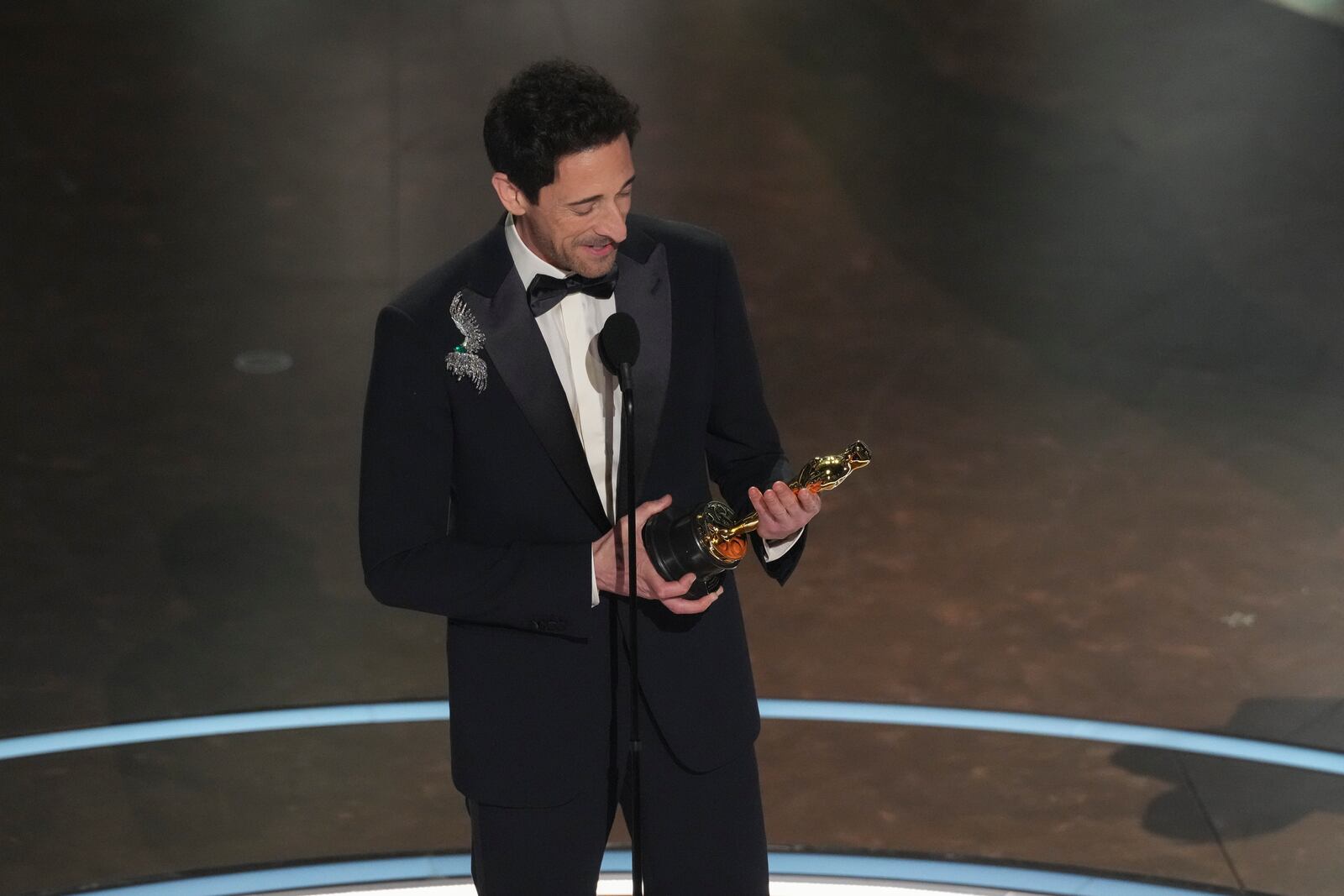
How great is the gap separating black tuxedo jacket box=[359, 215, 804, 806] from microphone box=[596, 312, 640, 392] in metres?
0.29

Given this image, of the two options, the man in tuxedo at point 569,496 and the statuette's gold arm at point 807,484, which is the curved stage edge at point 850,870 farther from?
the statuette's gold arm at point 807,484

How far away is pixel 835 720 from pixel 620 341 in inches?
91.2

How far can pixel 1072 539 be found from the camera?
15.9 feet

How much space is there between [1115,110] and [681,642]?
5.24m

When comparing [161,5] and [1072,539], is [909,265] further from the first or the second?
[161,5]

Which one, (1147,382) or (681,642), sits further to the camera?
(1147,382)

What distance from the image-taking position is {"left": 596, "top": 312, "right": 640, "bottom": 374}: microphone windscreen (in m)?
2.04

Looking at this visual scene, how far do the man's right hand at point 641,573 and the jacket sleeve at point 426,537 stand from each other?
3 cm

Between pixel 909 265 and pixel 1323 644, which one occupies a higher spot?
pixel 909 265

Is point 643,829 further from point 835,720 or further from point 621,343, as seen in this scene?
point 835,720

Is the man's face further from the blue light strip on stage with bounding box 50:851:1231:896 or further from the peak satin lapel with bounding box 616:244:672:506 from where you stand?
the blue light strip on stage with bounding box 50:851:1231:896

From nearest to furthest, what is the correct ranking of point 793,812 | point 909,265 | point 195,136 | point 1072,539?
point 793,812 < point 1072,539 < point 909,265 < point 195,136

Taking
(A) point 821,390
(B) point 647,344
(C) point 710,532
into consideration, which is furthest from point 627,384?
(A) point 821,390

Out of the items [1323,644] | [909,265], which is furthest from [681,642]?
[909,265]
